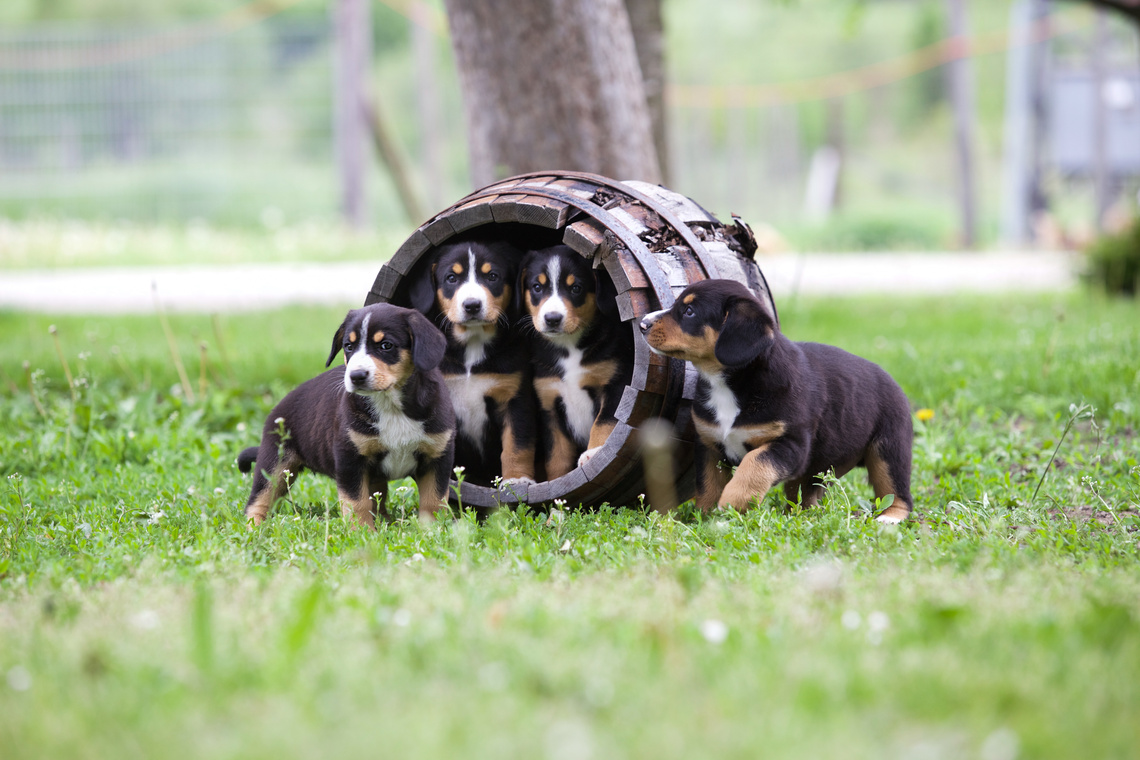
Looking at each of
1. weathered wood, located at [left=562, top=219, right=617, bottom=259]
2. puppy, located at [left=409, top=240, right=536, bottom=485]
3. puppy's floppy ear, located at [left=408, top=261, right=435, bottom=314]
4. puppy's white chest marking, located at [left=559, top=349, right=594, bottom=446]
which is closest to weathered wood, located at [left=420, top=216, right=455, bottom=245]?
puppy, located at [left=409, top=240, right=536, bottom=485]

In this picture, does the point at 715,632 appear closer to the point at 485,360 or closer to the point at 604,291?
the point at 604,291

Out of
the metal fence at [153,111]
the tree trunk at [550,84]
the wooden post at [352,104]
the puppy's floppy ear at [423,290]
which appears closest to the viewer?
the puppy's floppy ear at [423,290]

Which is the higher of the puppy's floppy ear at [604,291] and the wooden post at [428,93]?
the wooden post at [428,93]

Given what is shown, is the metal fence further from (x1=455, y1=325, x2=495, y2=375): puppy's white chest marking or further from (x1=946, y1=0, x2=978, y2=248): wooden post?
(x1=455, y1=325, x2=495, y2=375): puppy's white chest marking

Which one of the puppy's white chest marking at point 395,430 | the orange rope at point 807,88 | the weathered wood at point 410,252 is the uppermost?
the orange rope at point 807,88

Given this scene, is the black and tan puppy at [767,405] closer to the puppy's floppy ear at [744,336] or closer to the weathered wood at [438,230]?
the puppy's floppy ear at [744,336]

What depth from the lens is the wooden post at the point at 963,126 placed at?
67.2ft

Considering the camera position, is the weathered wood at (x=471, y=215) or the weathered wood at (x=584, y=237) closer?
the weathered wood at (x=584, y=237)

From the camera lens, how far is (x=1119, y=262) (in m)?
10.8

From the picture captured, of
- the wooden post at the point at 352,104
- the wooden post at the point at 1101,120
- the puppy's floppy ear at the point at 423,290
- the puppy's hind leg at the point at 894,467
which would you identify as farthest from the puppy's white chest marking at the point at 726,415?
the wooden post at the point at 1101,120

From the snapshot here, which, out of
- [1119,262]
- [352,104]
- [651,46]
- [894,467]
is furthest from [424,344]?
[352,104]

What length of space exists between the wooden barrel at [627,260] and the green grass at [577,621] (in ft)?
0.68

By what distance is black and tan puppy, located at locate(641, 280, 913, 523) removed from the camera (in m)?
4.02

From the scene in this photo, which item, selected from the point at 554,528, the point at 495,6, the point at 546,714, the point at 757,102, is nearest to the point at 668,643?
the point at 546,714
